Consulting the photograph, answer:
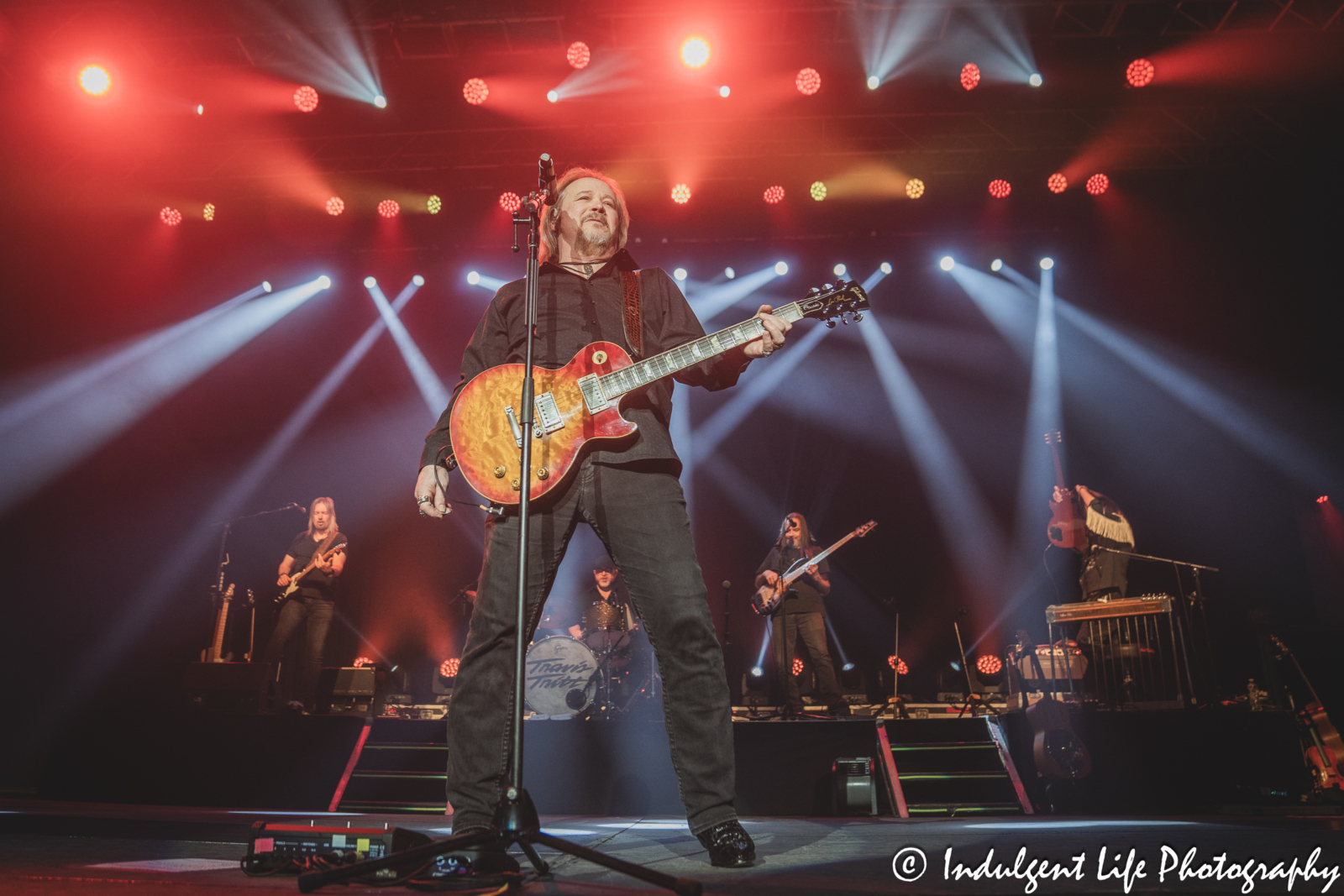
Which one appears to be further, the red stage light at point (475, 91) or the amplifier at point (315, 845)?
the red stage light at point (475, 91)

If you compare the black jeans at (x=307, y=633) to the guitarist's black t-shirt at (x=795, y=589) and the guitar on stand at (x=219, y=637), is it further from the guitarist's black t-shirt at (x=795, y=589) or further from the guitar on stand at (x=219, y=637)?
the guitarist's black t-shirt at (x=795, y=589)

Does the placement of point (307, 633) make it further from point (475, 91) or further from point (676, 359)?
point (676, 359)

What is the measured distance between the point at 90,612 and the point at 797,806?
7.64 metres

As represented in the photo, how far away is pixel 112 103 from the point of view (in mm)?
7730

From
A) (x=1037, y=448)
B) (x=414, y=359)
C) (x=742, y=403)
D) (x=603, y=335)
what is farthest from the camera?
(x=742, y=403)

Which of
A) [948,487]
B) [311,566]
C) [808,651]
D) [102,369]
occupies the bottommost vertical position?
[808,651]

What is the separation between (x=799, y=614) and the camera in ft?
27.2

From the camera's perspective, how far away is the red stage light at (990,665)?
9906 mm

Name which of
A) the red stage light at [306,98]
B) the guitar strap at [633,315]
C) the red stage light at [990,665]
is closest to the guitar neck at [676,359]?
the guitar strap at [633,315]

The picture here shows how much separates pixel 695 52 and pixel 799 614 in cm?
565

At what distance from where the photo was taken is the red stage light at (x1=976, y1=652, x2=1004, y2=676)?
9906mm

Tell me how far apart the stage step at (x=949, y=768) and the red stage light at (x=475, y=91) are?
6.91 metres

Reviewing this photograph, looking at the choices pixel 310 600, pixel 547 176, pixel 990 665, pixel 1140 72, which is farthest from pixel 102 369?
pixel 1140 72

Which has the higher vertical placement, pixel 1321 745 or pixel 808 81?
pixel 808 81
